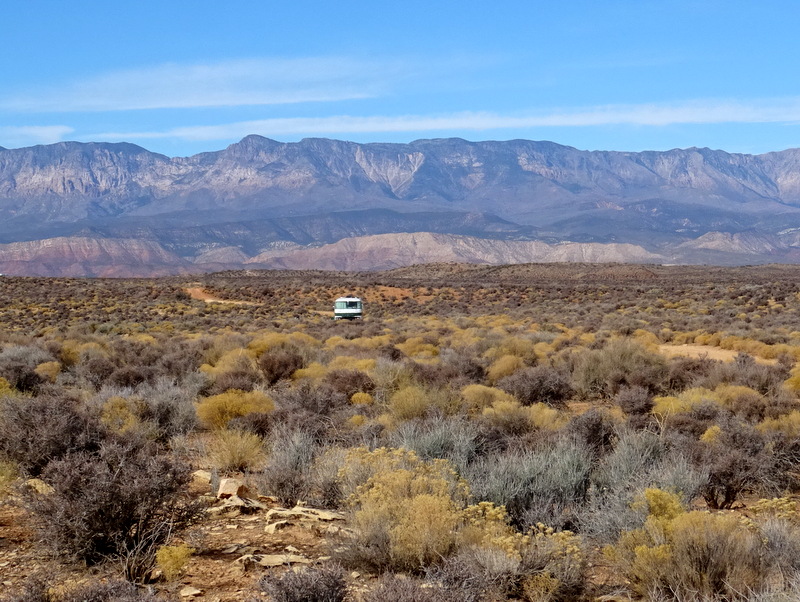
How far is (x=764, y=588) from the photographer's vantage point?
5.18 meters

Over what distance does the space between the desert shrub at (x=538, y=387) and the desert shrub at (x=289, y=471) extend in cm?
622

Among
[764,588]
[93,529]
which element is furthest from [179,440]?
[764,588]

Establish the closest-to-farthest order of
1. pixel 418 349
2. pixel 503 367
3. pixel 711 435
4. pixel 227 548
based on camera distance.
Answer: pixel 227 548 < pixel 711 435 < pixel 503 367 < pixel 418 349

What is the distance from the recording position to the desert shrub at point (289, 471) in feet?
25.9

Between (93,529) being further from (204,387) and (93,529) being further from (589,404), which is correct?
(589,404)

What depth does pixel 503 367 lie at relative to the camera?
1714 centimetres

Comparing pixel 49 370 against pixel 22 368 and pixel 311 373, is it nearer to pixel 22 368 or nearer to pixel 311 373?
pixel 22 368

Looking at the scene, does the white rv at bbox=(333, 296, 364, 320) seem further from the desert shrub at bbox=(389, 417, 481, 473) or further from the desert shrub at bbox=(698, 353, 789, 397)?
the desert shrub at bbox=(389, 417, 481, 473)

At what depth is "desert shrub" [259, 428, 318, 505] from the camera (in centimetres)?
791

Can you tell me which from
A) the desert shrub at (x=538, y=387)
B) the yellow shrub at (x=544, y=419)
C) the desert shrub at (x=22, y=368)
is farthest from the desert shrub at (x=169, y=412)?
the desert shrub at (x=538, y=387)

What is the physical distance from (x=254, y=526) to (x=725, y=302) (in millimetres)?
46655

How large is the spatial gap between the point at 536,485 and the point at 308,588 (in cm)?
333

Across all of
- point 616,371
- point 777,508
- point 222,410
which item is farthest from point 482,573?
point 616,371

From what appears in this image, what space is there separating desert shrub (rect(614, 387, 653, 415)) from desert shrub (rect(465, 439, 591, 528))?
5022 millimetres
